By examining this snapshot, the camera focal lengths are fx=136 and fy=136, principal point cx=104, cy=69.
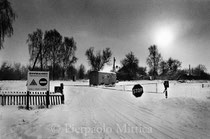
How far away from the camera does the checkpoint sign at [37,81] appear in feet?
28.0

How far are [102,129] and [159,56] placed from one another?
191 ft

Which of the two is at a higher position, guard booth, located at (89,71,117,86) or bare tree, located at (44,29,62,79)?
bare tree, located at (44,29,62,79)

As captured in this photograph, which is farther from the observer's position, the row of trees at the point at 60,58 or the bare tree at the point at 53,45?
the bare tree at the point at 53,45

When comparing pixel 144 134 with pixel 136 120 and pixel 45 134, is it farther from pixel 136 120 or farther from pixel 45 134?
pixel 45 134

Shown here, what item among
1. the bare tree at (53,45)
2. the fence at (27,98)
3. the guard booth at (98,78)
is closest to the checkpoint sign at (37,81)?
the fence at (27,98)

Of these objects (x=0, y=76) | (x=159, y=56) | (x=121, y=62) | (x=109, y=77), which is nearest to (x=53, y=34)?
(x=109, y=77)

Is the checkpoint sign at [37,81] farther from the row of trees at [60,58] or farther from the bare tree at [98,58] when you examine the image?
the bare tree at [98,58]

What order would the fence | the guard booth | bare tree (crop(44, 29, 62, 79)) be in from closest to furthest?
the fence < the guard booth < bare tree (crop(44, 29, 62, 79))

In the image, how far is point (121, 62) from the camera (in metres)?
65.5

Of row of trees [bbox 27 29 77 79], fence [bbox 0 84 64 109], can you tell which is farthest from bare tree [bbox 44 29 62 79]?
fence [bbox 0 84 64 109]

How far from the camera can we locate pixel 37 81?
8664mm

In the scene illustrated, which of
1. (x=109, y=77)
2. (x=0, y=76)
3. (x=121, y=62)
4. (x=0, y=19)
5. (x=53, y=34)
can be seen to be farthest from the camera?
(x=121, y=62)

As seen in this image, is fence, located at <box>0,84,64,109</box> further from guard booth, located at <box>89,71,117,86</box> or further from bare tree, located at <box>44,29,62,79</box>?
bare tree, located at <box>44,29,62,79</box>

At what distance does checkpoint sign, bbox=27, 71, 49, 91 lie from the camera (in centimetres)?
853
